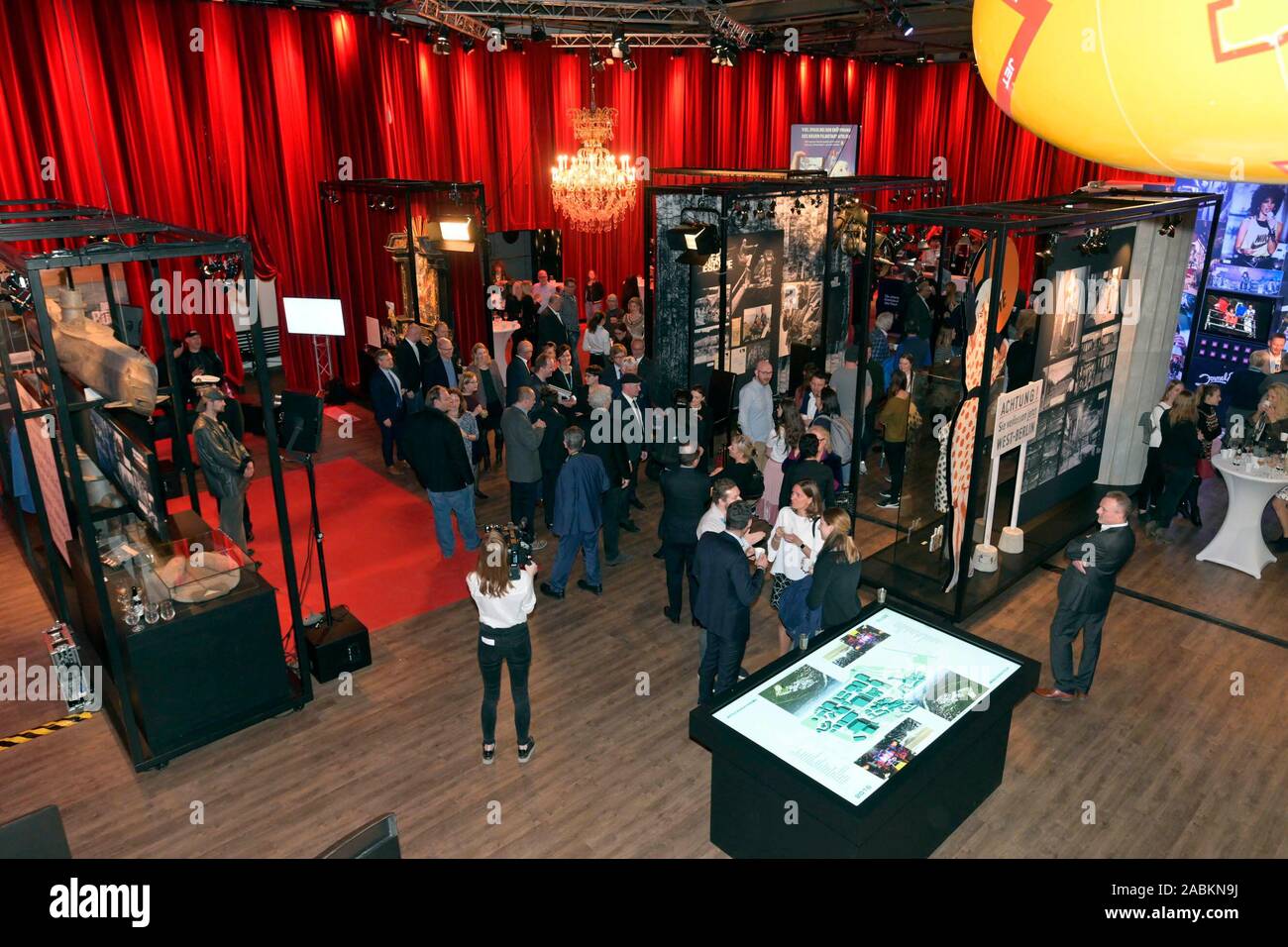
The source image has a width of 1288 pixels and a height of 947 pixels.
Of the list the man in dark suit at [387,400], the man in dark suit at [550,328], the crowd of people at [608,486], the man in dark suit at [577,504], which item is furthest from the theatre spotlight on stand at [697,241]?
the man in dark suit at [577,504]

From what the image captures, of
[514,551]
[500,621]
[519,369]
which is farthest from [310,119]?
[500,621]

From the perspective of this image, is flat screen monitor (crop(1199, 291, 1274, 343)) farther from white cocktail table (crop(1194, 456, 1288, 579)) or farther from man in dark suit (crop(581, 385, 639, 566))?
man in dark suit (crop(581, 385, 639, 566))

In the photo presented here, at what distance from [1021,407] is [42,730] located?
675 cm

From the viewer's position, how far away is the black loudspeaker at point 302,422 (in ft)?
16.9

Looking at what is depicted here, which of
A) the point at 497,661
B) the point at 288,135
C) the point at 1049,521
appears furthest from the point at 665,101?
the point at 497,661

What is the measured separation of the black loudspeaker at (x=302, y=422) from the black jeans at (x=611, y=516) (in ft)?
7.72

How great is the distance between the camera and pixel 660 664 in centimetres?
577

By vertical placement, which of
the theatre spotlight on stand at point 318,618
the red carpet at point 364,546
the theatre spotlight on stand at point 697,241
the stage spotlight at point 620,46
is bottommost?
the red carpet at point 364,546

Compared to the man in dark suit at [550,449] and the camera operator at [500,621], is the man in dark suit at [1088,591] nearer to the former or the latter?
the camera operator at [500,621]

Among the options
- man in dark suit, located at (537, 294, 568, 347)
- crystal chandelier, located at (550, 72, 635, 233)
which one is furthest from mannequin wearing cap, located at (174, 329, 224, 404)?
crystal chandelier, located at (550, 72, 635, 233)

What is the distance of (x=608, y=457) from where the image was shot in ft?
22.7

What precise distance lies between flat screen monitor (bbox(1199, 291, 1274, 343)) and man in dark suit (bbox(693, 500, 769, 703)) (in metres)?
8.14

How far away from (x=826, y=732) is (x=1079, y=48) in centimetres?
326

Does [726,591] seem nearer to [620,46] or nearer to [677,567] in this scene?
[677,567]
